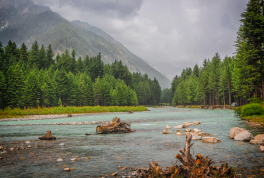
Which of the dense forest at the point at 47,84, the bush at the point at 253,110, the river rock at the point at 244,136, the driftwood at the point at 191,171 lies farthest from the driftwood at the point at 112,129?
the dense forest at the point at 47,84

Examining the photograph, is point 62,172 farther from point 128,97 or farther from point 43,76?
point 128,97

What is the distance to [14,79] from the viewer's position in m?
62.4

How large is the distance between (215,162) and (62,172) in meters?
7.72

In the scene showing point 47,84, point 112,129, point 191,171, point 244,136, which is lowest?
point 112,129

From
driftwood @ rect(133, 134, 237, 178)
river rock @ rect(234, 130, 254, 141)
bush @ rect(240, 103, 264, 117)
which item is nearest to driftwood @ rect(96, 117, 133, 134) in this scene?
river rock @ rect(234, 130, 254, 141)

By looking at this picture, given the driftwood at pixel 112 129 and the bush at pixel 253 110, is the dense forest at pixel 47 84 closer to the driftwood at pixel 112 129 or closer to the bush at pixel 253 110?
the driftwood at pixel 112 129

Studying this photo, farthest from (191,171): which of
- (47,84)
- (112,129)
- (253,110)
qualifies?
(47,84)

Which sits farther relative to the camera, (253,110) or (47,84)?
(47,84)

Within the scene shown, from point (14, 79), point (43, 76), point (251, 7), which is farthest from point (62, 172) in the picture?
point (43, 76)

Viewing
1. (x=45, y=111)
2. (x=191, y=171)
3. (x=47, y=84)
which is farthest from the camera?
(x=47, y=84)

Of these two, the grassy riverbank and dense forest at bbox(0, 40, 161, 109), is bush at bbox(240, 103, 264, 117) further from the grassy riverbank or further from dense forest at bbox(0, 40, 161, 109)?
dense forest at bbox(0, 40, 161, 109)

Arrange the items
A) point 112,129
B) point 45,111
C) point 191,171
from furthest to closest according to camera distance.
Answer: point 45,111 → point 112,129 → point 191,171

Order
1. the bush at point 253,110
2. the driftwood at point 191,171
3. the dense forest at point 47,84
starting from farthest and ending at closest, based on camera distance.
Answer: the dense forest at point 47,84, the bush at point 253,110, the driftwood at point 191,171

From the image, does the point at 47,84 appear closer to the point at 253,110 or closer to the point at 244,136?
the point at 253,110
